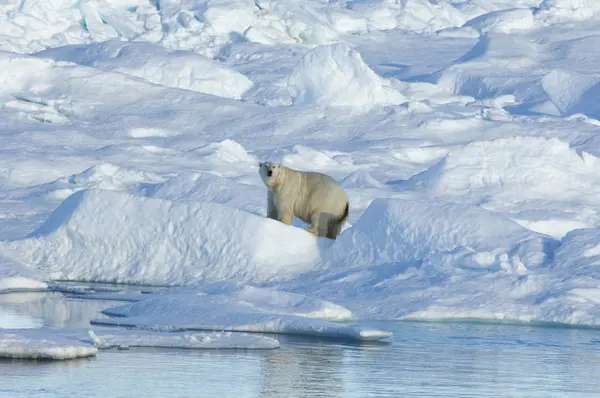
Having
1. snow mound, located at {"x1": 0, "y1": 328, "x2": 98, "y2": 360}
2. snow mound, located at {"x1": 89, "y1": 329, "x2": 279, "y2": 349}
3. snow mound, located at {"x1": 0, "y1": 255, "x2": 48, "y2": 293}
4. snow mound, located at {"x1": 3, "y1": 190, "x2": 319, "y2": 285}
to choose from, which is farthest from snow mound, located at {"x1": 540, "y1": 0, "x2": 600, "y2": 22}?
snow mound, located at {"x1": 0, "y1": 328, "x2": 98, "y2": 360}

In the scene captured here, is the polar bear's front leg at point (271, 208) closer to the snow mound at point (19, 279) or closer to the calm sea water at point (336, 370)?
the snow mound at point (19, 279)

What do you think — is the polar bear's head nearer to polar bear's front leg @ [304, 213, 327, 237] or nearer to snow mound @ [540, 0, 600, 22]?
polar bear's front leg @ [304, 213, 327, 237]

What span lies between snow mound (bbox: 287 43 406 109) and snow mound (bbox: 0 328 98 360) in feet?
54.0

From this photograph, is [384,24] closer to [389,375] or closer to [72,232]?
[72,232]

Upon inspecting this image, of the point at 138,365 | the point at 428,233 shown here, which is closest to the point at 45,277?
the point at 428,233

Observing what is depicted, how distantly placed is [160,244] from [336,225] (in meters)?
1.44

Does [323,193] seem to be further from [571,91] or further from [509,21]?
[509,21]

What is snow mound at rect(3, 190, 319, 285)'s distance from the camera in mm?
9617

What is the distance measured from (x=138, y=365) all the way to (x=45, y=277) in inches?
175

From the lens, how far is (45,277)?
9672 mm

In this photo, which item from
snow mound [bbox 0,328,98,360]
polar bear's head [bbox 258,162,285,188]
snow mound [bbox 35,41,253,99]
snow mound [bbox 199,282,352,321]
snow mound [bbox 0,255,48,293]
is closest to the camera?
snow mound [bbox 0,328,98,360]

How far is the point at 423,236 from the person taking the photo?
948 cm

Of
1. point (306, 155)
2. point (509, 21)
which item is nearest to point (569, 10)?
point (509, 21)

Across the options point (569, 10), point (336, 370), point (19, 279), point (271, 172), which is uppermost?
point (336, 370)
